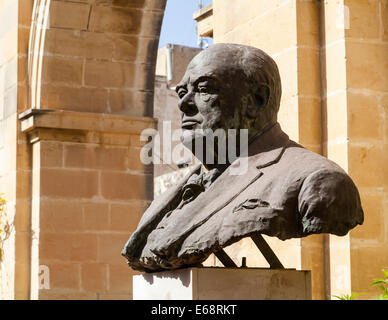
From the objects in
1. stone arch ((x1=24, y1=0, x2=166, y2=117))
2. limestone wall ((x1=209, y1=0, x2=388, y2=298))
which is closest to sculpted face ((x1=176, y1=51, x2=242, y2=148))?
limestone wall ((x1=209, y1=0, x2=388, y2=298))

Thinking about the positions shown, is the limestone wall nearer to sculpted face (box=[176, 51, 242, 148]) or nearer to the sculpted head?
the sculpted head

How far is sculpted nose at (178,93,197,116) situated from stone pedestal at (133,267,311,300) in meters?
0.61

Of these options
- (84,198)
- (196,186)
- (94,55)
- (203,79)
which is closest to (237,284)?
(196,186)

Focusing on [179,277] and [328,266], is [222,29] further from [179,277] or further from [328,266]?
[179,277]

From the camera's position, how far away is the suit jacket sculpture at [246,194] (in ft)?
10.3

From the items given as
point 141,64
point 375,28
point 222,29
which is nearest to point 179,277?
point 375,28

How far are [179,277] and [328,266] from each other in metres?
1.33

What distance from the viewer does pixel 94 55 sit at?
7746 mm

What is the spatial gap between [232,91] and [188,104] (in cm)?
19

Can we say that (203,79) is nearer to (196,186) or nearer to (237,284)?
(196,186)

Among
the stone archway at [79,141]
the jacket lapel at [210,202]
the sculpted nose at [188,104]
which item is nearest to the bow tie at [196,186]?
the jacket lapel at [210,202]

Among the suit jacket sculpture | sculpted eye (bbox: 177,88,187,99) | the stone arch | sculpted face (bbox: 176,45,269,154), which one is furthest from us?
the stone arch

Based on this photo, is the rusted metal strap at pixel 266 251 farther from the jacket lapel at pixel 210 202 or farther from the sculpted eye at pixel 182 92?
the sculpted eye at pixel 182 92

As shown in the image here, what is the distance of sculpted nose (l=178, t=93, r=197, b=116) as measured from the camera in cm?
348
